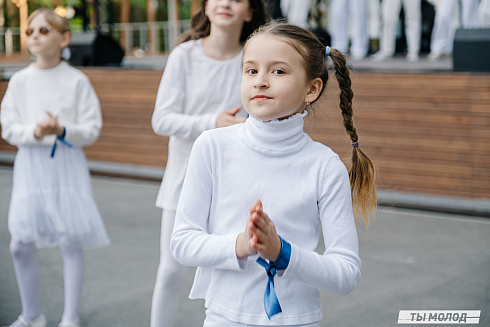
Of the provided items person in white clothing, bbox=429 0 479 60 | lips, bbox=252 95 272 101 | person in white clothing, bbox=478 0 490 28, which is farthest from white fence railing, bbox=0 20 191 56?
lips, bbox=252 95 272 101

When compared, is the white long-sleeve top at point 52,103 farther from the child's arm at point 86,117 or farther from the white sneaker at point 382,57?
the white sneaker at point 382,57

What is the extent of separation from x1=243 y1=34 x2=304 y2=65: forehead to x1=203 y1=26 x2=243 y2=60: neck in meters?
1.34

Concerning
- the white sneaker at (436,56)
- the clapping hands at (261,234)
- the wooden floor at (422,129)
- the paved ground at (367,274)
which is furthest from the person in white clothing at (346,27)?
the clapping hands at (261,234)

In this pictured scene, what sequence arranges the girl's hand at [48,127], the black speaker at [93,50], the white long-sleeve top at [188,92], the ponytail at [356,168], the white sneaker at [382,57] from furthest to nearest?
the white sneaker at [382,57] → the black speaker at [93,50] → the girl's hand at [48,127] → the white long-sleeve top at [188,92] → the ponytail at [356,168]

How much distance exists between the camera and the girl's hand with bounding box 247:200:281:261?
5.16ft

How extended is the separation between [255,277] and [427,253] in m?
3.62

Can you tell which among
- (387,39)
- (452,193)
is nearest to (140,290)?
(452,193)

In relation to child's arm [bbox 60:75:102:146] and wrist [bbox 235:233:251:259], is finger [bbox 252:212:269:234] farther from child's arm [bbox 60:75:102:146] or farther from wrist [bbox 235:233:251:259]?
child's arm [bbox 60:75:102:146]

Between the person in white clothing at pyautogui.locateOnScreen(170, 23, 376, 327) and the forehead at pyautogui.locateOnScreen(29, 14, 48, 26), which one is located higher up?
the forehead at pyautogui.locateOnScreen(29, 14, 48, 26)

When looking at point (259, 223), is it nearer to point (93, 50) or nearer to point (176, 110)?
point (176, 110)

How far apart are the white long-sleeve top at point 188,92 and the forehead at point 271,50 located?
1272mm

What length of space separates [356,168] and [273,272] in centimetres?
49

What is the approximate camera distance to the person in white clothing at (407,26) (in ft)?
30.4

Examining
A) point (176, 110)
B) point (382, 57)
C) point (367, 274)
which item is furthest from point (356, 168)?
point (382, 57)
